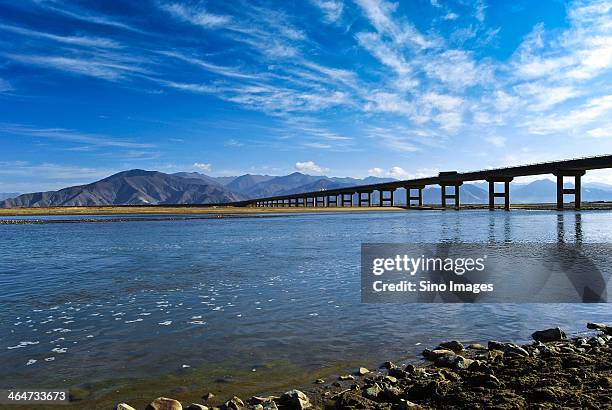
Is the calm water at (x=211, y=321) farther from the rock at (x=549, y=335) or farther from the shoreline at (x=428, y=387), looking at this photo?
the shoreline at (x=428, y=387)

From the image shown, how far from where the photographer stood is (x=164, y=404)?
265 inches

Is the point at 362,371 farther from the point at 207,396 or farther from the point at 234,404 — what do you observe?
the point at 207,396

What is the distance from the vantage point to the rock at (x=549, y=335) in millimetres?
10203

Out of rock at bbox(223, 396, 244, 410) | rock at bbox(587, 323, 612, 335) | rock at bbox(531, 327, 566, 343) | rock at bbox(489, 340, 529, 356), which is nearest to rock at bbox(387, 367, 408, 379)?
rock at bbox(489, 340, 529, 356)

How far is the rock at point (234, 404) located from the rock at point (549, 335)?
25.3 feet

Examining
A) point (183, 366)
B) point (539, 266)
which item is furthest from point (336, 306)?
point (539, 266)

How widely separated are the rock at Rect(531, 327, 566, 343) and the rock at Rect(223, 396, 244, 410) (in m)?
7.70

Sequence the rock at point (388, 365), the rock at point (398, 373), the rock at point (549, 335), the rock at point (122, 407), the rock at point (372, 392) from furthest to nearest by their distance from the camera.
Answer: the rock at point (549, 335) → the rock at point (388, 365) → the rock at point (398, 373) → the rock at point (372, 392) → the rock at point (122, 407)

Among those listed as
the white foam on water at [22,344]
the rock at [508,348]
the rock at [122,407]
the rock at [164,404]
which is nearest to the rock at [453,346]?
the rock at [508,348]

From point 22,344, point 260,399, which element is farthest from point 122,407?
point 22,344

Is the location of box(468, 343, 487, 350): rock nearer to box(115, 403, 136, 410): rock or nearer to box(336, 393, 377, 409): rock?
box(336, 393, 377, 409): rock

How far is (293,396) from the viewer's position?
273 inches

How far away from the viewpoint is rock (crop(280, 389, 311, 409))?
22.3ft

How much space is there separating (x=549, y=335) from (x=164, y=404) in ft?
29.9
